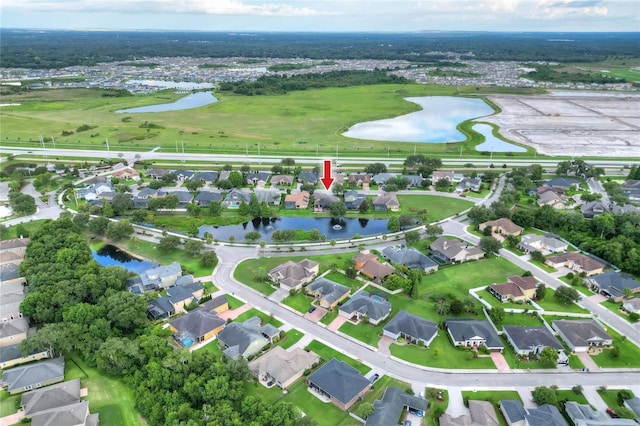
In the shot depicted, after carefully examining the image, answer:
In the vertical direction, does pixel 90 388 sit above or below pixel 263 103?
below

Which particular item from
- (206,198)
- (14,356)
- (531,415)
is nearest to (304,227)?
(206,198)

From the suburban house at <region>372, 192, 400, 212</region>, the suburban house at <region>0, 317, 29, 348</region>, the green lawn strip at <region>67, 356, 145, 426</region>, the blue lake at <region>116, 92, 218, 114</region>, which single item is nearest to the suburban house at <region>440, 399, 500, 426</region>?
the green lawn strip at <region>67, 356, 145, 426</region>

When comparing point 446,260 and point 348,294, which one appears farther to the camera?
point 446,260

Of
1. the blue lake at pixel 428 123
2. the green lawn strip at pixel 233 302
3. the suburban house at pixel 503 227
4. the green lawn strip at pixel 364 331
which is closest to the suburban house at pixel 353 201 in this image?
the suburban house at pixel 503 227

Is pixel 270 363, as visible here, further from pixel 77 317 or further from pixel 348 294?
pixel 77 317

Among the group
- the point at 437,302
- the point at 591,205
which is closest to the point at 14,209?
the point at 437,302

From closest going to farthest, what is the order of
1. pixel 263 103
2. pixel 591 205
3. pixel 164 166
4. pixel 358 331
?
1. pixel 358 331
2. pixel 591 205
3. pixel 164 166
4. pixel 263 103

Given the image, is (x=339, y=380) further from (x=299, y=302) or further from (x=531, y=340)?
(x=531, y=340)

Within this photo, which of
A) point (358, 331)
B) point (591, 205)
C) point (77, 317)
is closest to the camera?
point (77, 317)
